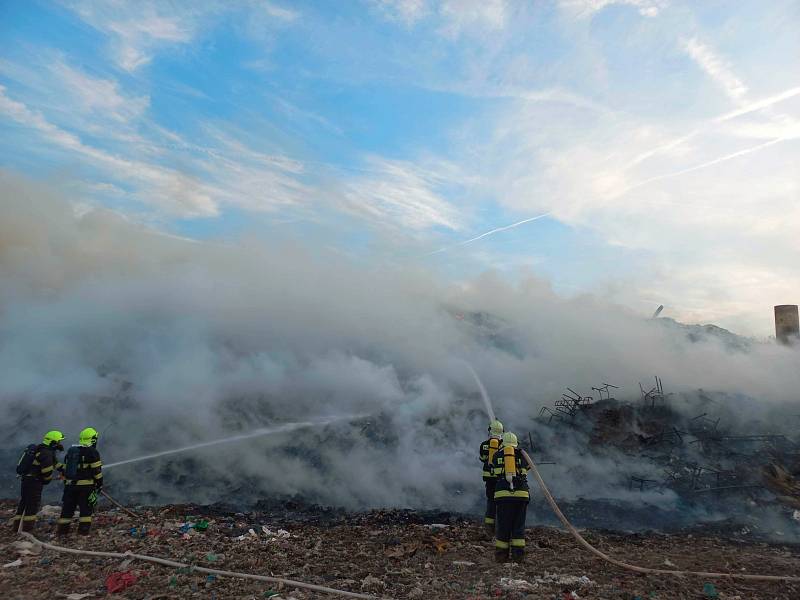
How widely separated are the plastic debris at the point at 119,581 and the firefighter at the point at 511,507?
494cm

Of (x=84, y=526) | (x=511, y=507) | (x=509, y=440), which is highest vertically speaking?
(x=509, y=440)

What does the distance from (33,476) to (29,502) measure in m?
0.46

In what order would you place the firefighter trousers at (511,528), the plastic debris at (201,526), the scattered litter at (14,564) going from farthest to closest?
the plastic debris at (201,526), the firefighter trousers at (511,528), the scattered litter at (14,564)

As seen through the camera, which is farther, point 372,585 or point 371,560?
point 371,560

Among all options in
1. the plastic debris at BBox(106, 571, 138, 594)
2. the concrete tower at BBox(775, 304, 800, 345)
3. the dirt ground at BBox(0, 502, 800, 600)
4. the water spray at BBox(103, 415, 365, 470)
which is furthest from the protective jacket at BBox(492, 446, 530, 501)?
the concrete tower at BBox(775, 304, 800, 345)

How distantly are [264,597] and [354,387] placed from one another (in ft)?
42.3

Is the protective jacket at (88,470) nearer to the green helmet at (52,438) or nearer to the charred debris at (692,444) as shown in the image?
the green helmet at (52,438)

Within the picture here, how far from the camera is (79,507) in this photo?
8.37 metres

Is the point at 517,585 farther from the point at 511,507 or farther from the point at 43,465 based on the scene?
the point at 43,465

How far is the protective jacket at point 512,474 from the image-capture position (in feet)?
23.5

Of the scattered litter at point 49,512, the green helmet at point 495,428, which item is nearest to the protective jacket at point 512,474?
the green helmet at point 495,428

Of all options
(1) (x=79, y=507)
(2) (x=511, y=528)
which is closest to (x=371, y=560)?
(2) (x=511, y=528)

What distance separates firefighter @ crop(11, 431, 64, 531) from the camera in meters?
8.46

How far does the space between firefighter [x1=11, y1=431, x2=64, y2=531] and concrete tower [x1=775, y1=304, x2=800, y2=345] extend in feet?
87.7
